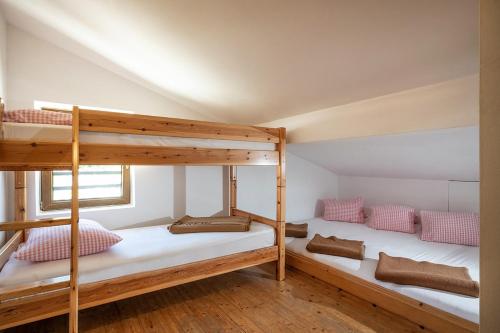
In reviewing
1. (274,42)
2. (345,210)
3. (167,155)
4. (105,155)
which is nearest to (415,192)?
(345,210)

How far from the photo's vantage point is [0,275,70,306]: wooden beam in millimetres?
1480

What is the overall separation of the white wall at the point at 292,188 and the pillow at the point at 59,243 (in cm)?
192

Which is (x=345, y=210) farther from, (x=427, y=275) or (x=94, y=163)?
(x=94, y=163)

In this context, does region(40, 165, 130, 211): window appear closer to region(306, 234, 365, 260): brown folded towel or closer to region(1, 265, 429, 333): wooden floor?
region(1, 265, 429, 333): wooden floor

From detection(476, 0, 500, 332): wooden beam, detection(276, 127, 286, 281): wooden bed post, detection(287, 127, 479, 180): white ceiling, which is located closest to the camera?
detection(476, 0, 500, 332): wooden beam

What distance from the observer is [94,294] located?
5.79ft

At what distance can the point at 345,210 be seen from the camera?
3822 millimetres

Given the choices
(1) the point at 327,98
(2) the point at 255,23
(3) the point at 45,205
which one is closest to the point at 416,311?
(1) the point at 327,98

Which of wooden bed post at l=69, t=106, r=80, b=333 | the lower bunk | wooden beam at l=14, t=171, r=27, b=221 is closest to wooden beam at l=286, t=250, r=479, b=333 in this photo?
the lower bunk

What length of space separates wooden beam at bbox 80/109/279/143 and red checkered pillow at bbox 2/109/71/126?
13cm

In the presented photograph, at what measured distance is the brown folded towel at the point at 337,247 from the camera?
2.49m

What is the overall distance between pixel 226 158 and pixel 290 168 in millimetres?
1868

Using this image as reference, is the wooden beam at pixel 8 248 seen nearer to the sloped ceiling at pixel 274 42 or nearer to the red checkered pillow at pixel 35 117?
the red checkered pillow at pixel 35 117

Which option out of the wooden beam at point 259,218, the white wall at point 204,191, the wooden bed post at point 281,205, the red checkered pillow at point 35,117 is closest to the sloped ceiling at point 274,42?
the wooden bed post at point 281,205
